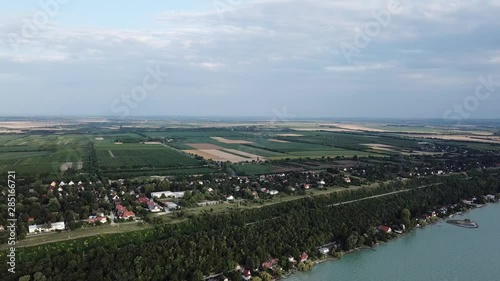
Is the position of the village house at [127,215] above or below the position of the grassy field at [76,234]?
above

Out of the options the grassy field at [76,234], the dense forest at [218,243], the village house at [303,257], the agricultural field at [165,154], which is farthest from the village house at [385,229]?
the agricultural field at [165,154]

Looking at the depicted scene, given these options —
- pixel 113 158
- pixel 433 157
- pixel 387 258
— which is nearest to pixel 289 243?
pixel 387 258

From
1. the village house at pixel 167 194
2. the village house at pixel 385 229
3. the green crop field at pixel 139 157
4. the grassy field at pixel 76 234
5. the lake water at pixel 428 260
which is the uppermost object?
the green crop field at pixel 139 157

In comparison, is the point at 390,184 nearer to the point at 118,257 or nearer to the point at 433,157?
the point at 433,157

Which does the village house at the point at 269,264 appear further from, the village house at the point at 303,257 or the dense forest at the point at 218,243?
the village house at the point at 303,257

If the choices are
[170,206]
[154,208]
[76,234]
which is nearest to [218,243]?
[76,234]

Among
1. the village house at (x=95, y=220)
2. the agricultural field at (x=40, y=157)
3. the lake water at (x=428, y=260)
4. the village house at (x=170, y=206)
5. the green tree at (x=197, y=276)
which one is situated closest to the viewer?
the green tree at (x=197, y=276)
